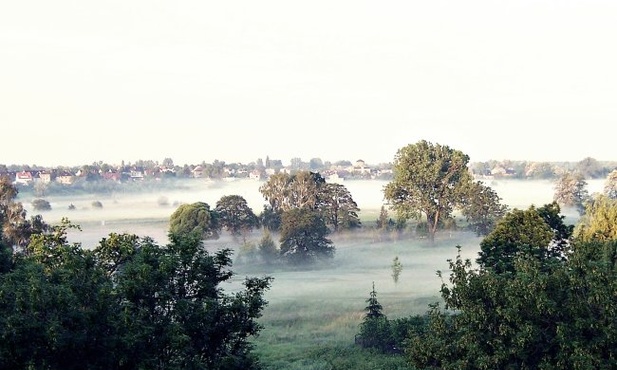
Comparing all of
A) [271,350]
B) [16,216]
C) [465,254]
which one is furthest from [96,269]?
[465,254]

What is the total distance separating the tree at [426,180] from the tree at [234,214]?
2121 cm

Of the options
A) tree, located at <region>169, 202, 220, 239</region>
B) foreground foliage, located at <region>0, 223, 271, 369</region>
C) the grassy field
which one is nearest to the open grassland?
the grassy field

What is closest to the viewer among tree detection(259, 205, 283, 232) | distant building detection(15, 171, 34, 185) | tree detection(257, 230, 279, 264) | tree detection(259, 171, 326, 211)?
tree detection(257, 230, 279, 264)

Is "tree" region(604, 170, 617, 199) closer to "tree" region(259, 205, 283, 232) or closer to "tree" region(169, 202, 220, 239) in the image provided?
"tree" region(259, 205, 283, 232)

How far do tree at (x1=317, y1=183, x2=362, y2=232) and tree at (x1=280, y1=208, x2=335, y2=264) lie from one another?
13694 mm

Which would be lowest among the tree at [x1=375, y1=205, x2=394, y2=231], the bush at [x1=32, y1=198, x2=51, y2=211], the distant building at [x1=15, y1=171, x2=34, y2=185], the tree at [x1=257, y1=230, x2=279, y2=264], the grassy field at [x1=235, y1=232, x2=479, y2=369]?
the grassy field at [x1=235, y1=232, x2=479, y2=369]

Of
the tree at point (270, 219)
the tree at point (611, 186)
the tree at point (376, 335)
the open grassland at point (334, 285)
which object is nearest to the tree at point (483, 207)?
the open grassland at point (334, 285)

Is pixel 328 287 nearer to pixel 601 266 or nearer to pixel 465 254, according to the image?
pixel 465 254

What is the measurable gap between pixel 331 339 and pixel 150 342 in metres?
28.3

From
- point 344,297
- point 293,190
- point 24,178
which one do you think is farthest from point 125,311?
point 24,178

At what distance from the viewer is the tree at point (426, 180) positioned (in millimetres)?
96125

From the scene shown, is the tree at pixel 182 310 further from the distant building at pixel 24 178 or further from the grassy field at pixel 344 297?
the distant building at pixel 24 178

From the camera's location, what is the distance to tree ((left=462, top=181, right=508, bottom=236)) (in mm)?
93250

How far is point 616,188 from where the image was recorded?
142250 mm
